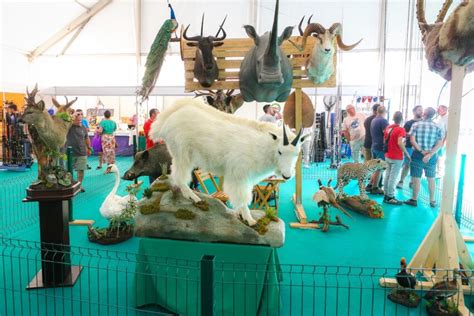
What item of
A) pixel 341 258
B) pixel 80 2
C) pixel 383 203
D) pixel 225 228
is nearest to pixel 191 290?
pixel 225 228

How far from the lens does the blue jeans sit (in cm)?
753

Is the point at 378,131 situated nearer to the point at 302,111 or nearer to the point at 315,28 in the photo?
the point at 302,111

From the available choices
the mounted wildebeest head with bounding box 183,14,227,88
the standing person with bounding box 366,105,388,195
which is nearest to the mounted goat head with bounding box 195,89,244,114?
the mounted wildebeest head with bounding box 183,14,227,88

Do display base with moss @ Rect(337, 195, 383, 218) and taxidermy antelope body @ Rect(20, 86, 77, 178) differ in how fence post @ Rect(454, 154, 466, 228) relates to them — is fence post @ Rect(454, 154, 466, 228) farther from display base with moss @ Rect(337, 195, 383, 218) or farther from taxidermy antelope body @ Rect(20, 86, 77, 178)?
taxidermy antelope body @ Rect(20, 86, 77, 178)

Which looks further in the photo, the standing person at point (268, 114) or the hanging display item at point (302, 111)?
the standing person at point (268, 114)

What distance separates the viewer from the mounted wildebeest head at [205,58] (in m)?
4.88

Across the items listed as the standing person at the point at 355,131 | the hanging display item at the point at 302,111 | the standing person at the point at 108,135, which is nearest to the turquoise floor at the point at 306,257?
the standing person at the point at 108,135

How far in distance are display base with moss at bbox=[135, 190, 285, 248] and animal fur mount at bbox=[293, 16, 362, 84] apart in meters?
2.60

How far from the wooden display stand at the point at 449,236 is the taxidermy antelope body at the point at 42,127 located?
3.87 m

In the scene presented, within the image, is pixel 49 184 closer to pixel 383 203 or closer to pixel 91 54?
pixel 383 203

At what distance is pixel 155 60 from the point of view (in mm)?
5043

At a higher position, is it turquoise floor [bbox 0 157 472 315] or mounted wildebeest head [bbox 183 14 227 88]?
mounted wildebeest head [bbox 183 14 227 88]

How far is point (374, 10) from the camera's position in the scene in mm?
14898

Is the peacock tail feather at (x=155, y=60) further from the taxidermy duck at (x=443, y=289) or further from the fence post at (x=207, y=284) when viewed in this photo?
the taxidermy duck at (x=443, y=289)
